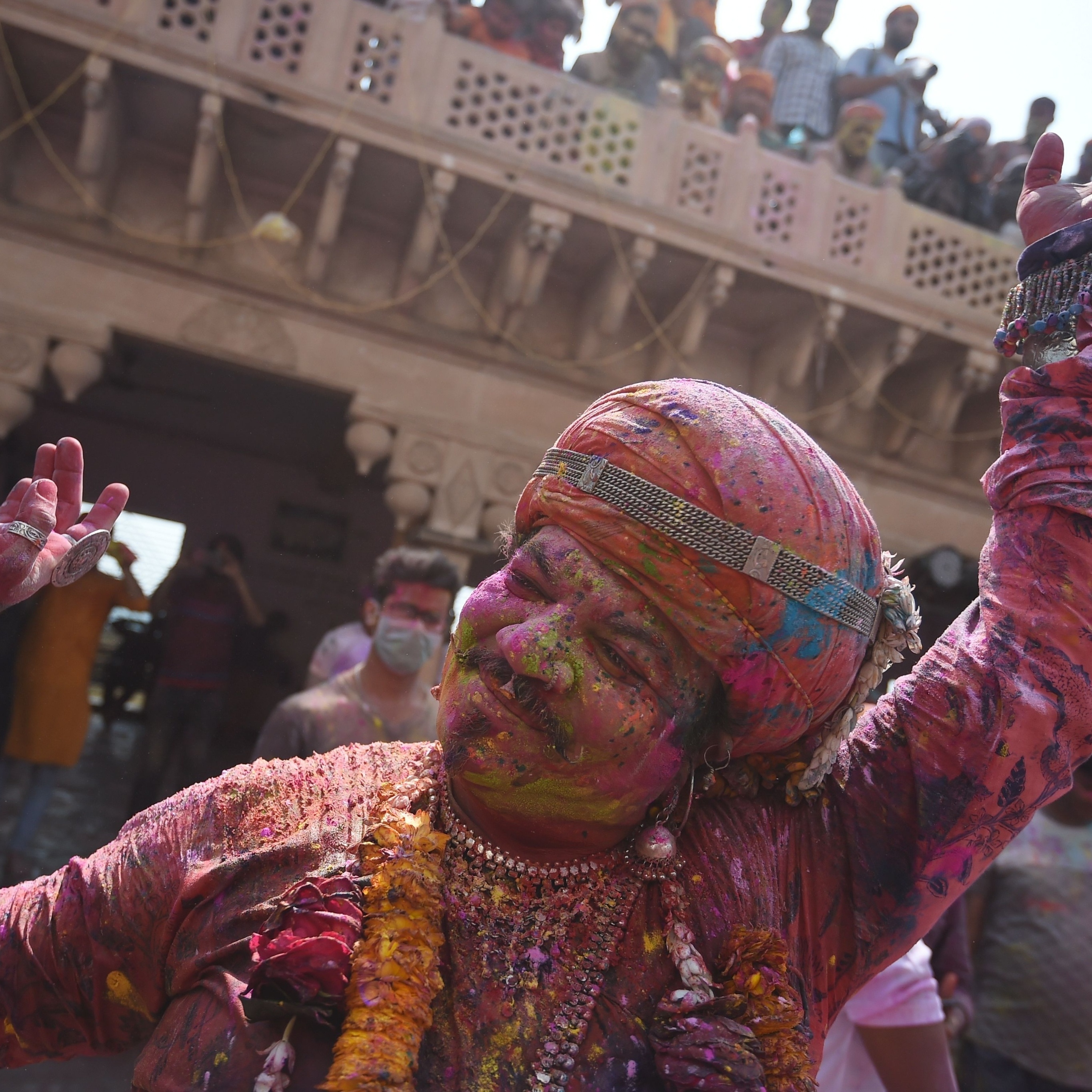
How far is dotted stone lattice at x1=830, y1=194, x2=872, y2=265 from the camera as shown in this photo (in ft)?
21.0

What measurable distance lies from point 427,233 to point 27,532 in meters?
4.82

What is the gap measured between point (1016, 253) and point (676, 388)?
6.86 m

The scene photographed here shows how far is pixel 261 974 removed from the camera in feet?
3.24

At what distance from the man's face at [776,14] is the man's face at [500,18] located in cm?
217

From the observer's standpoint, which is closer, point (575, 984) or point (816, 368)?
point (575, 984)

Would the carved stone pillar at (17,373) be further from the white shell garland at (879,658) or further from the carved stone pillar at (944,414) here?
the carved stone pillar at (944,414)

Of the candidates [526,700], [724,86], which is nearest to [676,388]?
[526,700]

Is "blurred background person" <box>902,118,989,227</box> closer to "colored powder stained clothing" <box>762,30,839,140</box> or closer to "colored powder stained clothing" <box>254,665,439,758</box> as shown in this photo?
"colored powder stained clothing" <box>762,30,839,140</box>

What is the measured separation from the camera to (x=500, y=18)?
6.04 m

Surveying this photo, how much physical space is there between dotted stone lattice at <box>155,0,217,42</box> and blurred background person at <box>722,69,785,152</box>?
3.39 meters

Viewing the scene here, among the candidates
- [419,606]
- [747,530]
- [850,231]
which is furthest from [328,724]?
[850,231]

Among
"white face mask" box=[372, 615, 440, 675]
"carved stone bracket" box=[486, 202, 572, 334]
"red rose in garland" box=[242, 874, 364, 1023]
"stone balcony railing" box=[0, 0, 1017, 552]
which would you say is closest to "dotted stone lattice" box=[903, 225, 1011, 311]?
"stone balcony railing" box=[0, 0, 1017, 552]

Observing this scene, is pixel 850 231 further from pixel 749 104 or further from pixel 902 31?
pixel 902 31

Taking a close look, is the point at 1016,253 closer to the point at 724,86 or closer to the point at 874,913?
the point at 724,86
